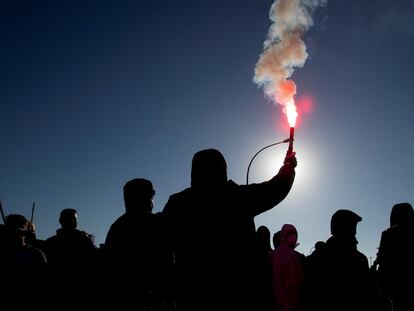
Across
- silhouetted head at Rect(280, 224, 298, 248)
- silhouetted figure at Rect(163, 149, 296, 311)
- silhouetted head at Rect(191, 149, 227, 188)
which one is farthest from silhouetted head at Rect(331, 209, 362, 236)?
silhouetted head at Rect(191, 149, 227, 188)

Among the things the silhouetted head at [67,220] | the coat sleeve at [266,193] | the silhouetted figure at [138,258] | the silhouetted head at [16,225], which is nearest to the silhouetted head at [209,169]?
the coat sleeve at [266,193]

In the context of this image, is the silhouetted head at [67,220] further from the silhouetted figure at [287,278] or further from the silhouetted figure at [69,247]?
the silhouetted figure at [287,278]

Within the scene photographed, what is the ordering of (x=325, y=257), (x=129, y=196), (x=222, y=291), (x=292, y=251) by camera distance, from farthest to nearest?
1. (x=292, y=251)
2. (x=325, y=257)
3. (x=129, y=196)
4. (x=222, y=291)

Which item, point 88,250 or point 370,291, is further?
point 88,250

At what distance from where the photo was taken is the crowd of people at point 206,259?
3078mm

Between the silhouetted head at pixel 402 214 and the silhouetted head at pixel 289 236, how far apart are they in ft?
4.63

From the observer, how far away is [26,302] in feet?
15.9

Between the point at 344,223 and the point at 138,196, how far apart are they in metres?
2.56

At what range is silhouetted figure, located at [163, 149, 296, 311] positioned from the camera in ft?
9.87

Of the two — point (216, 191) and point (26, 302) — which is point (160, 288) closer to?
point (216, 191)

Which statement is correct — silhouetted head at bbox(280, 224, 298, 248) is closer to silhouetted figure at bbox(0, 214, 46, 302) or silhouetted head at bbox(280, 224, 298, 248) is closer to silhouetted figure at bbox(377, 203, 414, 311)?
silhouetted figure at bbox(377, 203, 414, 311)

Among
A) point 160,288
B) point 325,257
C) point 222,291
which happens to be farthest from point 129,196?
point 325,257

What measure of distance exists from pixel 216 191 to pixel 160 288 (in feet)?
4.09

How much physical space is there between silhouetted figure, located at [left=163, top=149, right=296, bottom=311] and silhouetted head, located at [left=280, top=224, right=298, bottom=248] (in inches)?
128
